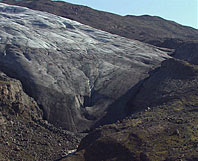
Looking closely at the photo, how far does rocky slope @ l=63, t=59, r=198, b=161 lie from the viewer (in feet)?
85.4

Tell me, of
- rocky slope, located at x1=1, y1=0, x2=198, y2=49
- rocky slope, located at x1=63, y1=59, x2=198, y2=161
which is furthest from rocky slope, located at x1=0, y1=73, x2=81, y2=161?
rocky slope, located at x1=1, y1=0, x2=198, y2=49

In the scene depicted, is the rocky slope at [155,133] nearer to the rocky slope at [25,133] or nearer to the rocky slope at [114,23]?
the rocky slope at [25,133]

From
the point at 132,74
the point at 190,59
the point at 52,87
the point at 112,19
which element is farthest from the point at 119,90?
the point at 112,19

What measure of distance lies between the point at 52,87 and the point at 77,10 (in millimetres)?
66007

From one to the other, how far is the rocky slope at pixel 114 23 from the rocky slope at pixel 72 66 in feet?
68.1

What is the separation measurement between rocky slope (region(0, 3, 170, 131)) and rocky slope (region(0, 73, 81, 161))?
2.05m

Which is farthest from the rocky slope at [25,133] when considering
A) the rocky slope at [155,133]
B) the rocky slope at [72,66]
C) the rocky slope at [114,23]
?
the rocky slope at [114,23]

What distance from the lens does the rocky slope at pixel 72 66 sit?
40.2 metres

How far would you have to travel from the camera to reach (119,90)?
44.6 m

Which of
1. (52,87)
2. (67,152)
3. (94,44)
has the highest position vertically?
(94,44)

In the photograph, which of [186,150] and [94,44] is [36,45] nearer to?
[94,44]

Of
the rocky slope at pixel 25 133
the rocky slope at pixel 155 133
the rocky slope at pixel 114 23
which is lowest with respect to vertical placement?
the rocky slope at pixel 25 133

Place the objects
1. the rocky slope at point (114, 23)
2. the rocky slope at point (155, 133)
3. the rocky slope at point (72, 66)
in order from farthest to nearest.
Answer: the rocky slope at point (114, 23), the rocky slope at point (72, 66), the rocky slope at point (155, 133)

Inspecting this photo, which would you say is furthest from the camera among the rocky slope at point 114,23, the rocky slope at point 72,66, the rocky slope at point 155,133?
the rocky slope at point 114,23
